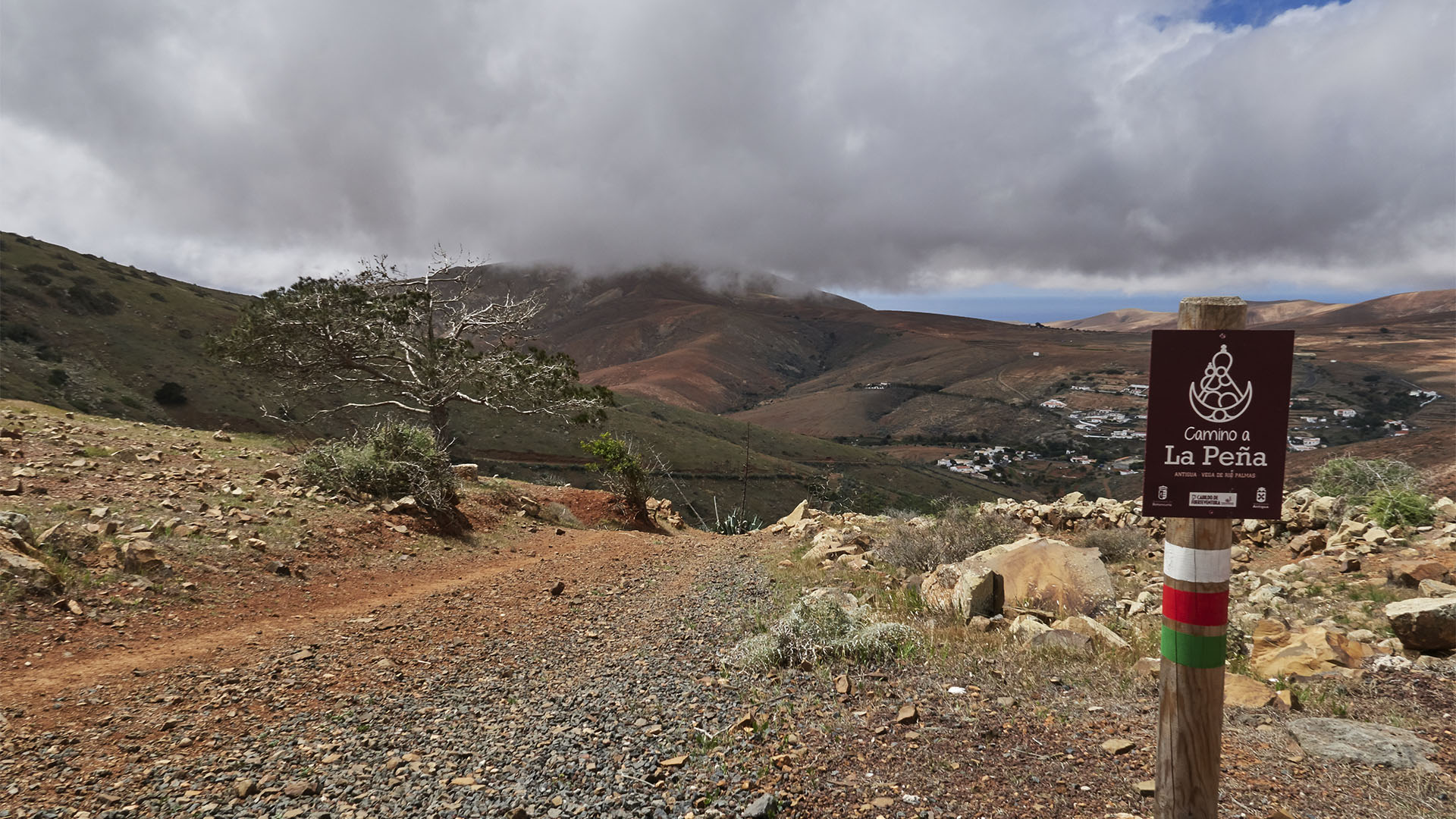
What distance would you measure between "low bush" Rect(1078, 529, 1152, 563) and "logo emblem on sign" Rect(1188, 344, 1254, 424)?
964cm

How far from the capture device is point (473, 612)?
26.5 feet

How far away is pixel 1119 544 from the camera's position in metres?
11.8

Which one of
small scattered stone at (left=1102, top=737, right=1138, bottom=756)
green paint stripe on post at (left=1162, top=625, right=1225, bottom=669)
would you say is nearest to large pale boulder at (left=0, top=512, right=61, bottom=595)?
small scattered stone at (left=1102, top=737, right=1138, bottom=756)

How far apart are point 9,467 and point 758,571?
10.2 meters

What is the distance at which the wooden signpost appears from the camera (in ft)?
9.11

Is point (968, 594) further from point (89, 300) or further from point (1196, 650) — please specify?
point (89, 300)

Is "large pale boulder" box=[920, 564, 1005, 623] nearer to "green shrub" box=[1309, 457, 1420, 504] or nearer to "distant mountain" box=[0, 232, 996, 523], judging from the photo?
"green shrub" box=[1309, 457, 1420, 504]

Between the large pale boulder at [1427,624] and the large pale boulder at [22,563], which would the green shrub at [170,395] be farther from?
the large pale boulder at [1427,624]

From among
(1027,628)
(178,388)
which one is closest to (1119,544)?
(1027,628)

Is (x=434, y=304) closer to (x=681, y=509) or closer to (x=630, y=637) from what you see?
(x=630, y=637)

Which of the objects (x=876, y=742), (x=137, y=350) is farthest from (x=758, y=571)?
(x=137, y=350)

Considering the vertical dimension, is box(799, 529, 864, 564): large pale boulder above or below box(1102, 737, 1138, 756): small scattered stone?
below

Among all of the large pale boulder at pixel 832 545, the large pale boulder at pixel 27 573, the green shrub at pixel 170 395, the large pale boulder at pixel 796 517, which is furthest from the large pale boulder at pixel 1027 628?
the green shrub at pixel 170 395

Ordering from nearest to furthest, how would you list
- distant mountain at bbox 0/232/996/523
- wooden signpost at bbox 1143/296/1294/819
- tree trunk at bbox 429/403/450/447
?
1. wooden signpost at bbox 1143/296/1294/819
2. tree trunk at bbox 429/403/450/447
3. distant mountain at bbox 0/232/996/523
